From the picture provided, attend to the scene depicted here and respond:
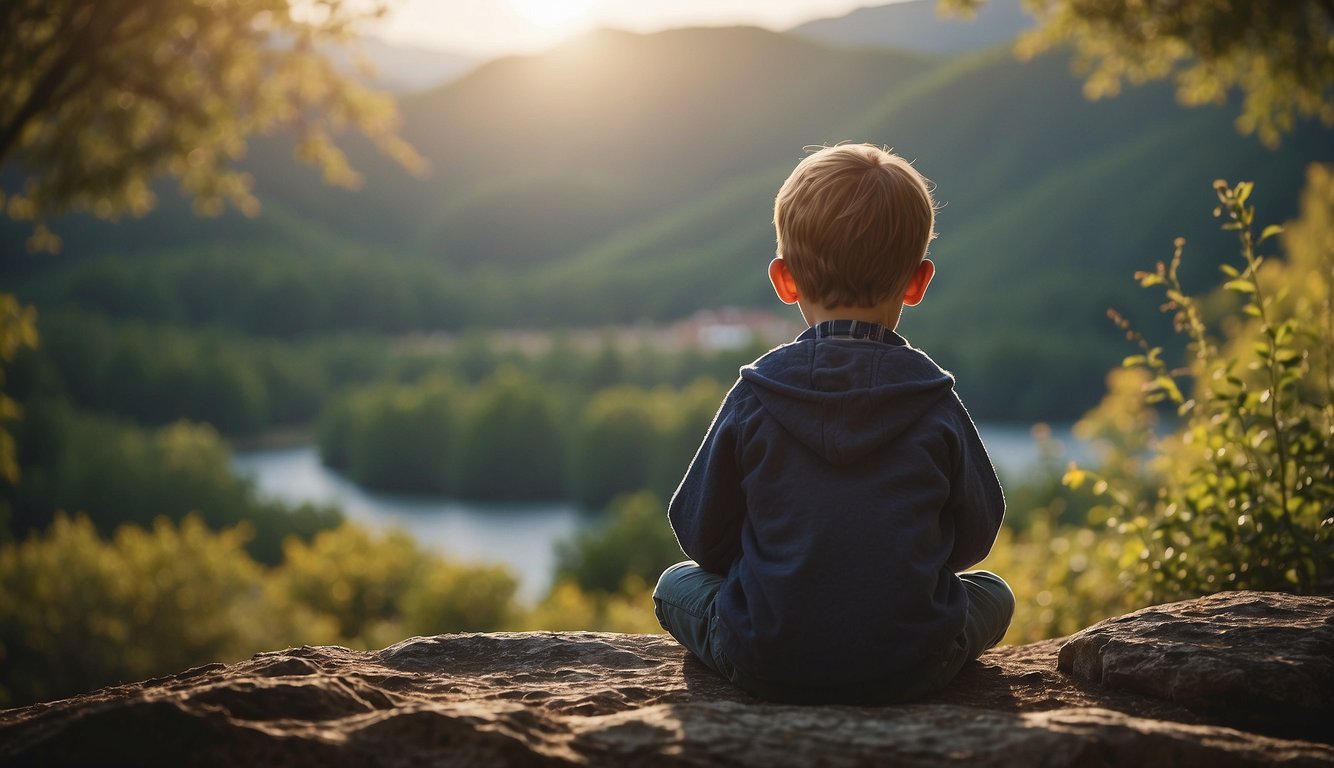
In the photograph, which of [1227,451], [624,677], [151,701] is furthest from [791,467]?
[1227,451]

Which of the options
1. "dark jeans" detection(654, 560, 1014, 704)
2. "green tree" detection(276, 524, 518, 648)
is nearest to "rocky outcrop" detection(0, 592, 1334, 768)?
"dark jeans" detection(654, 560, 1014, 704)

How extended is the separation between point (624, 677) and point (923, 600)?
79 centimetres

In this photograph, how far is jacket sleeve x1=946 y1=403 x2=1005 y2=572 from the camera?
7.56 feet

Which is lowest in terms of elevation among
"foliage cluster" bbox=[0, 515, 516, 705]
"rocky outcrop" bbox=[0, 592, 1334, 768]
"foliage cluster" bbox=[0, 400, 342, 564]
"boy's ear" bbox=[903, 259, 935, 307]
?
"rocky outcrop" bbox=[0, 592, 1334, 768]

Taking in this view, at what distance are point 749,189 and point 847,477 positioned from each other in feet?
381

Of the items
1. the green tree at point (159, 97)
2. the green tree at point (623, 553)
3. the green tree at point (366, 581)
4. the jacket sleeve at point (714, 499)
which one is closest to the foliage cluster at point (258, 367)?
the green tree at point (623, 553)

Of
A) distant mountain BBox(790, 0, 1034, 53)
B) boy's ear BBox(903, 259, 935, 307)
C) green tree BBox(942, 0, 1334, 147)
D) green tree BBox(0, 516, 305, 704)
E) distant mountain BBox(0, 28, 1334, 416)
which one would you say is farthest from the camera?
distant mountain BBox(790, 0, 1034, 53)

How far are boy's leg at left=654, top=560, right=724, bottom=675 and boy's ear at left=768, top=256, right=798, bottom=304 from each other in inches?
29.2

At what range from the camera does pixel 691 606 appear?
2.58 metres

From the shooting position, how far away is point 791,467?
2258mm

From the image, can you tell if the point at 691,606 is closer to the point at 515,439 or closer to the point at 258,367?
the point at 515,439

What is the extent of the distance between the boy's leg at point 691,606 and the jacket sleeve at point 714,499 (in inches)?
3.9

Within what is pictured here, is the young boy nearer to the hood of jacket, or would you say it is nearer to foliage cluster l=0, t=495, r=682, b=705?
the hood of jacket

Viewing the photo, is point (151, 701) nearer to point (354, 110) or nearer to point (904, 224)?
point (904, 224)
